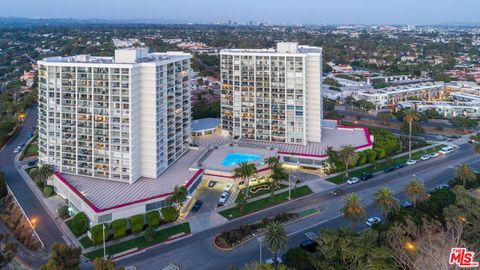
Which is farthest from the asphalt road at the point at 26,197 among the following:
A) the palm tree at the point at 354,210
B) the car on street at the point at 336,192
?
the car on street at the point at 336,192

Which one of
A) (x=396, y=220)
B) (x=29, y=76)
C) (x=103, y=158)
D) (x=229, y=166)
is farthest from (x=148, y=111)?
(x=29, y=76)

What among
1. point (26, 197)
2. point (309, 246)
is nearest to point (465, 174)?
point (309, 246)

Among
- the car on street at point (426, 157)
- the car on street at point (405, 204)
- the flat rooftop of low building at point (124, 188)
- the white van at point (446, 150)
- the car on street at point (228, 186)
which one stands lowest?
the car on street at point (405, 204)

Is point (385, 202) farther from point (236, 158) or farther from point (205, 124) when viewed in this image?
point (205, 124)

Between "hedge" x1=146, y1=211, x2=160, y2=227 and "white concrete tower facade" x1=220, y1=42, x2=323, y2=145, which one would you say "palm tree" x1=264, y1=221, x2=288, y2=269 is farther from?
"white concrete tower facade" x1=220, y1=42, x2=323, y2=145

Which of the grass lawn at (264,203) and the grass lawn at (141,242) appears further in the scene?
the grass lawn at (264,203)

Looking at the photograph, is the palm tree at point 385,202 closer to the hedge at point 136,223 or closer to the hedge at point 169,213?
the hedge at point 169,213

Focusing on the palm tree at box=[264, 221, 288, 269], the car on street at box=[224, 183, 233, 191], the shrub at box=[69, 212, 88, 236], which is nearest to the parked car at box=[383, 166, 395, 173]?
the car on street at box=[224, 183, 233, 191]

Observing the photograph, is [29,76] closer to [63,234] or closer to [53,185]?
[53,185]
